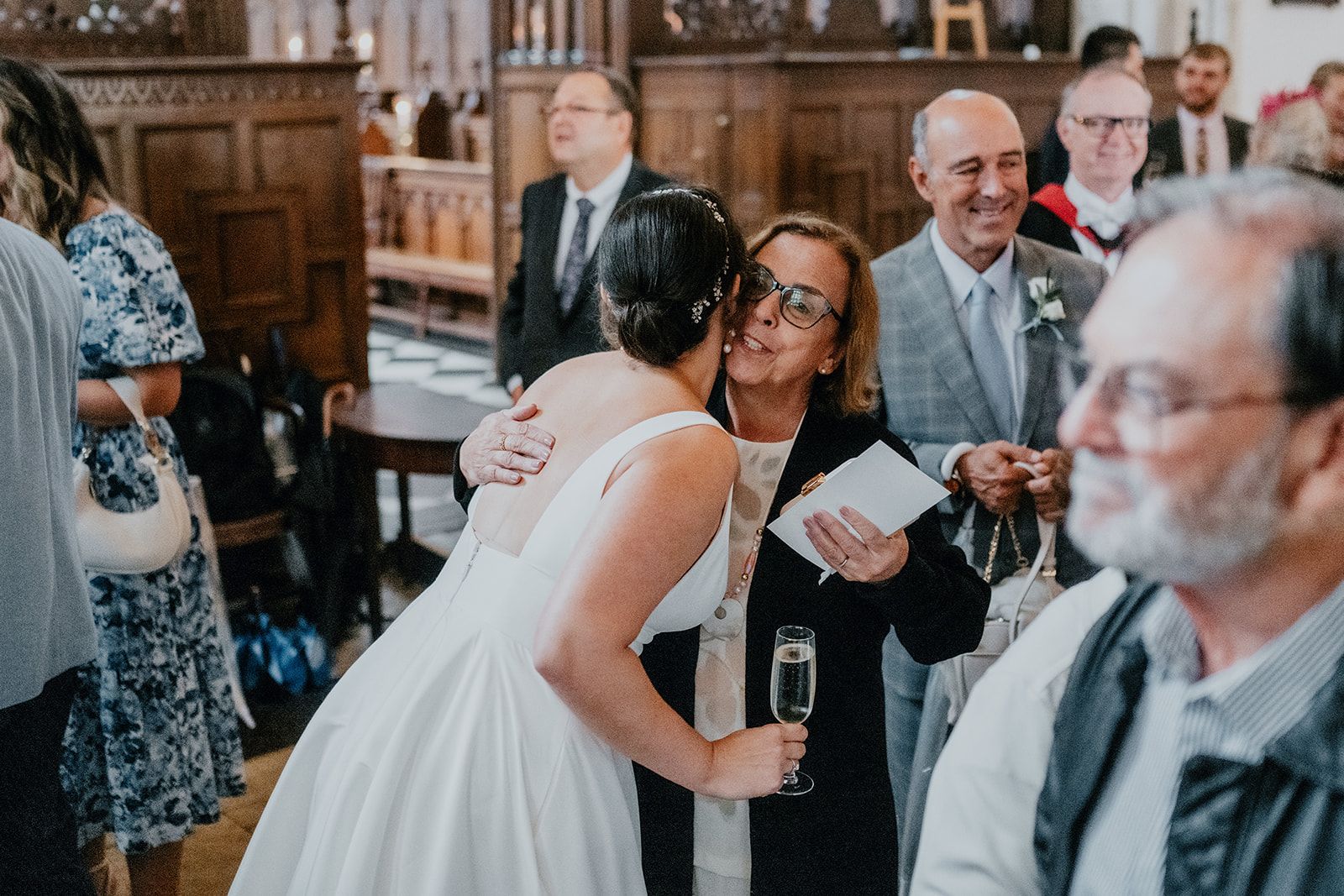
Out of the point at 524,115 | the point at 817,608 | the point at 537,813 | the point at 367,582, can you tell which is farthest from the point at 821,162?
the point at 537,813

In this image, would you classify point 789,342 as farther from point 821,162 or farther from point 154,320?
point 821,162

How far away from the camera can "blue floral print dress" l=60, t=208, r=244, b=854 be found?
2.83 meters

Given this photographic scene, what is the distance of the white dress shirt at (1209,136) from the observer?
652 centimetres

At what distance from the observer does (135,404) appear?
2.82 m

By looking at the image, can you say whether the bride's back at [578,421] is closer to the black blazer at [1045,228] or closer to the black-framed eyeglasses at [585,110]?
the black blazer at [1045,228]

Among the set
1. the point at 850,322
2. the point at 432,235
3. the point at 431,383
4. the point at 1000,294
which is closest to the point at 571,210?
the point at 1000,294

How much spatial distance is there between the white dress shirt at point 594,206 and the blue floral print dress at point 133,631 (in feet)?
6.06

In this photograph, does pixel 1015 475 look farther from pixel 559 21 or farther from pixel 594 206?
pixel 559 21

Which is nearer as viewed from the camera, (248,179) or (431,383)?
(248,179)

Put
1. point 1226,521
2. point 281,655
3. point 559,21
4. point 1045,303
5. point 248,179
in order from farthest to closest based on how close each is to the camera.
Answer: point 559,21
point 248,179
point 281,655
point 1045,303
point 1226,521

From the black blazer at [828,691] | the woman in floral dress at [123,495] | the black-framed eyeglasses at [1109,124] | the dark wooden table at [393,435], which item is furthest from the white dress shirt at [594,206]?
the black blazer at [828,691]

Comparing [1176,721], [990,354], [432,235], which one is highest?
[432,235]

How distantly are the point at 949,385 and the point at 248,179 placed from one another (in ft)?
11.4

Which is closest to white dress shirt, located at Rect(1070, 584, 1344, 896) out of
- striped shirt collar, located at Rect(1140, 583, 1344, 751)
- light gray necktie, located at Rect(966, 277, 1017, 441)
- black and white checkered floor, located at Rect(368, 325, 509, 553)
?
striped shirt collar, located at Rect(1140, 583, 1344, 751)
